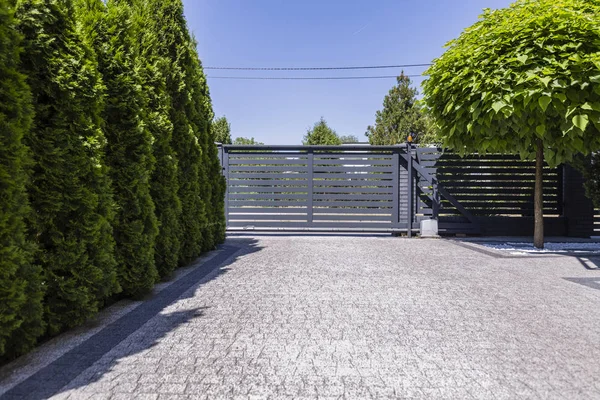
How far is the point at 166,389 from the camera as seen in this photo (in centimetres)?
187

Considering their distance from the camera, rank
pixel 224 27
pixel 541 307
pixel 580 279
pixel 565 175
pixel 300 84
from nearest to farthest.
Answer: pixel 541 307 → pixel 580 279 → pixel 565 175 → pixel 224 27 → pixel 300 84

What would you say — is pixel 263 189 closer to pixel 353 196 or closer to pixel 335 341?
pixel 353 196

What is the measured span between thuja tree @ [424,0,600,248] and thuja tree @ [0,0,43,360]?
515 cm

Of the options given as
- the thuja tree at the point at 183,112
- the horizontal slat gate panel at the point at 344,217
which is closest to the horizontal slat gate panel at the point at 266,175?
the horizontal slat gate panel at the point at 344,217

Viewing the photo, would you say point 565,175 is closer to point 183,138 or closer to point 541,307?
point 541,307

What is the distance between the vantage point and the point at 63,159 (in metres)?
2.44

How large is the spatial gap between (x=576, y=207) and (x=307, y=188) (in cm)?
615

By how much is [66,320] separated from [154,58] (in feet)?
9.59

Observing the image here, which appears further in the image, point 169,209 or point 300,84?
point 300,84

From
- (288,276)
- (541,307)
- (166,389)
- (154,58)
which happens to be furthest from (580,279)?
(154,58)

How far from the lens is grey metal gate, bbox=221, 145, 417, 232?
848cm

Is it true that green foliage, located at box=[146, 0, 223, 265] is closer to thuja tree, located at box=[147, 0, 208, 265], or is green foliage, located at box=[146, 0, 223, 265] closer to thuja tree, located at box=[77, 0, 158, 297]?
thuja tree, located at box=[147, 0, 208, 265]

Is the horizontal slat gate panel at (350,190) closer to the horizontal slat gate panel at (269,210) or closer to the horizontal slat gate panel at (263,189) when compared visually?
the horizontal slat gate panel at (263,189)

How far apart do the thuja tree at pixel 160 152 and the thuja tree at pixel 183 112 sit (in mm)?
329
